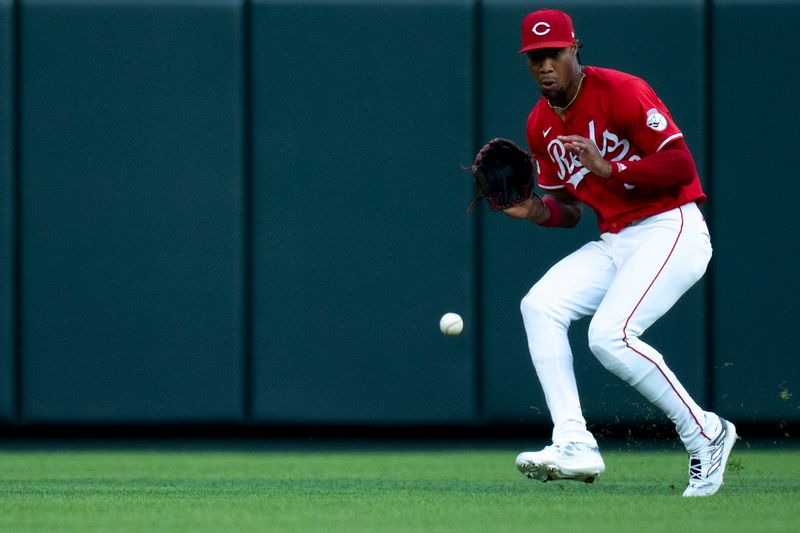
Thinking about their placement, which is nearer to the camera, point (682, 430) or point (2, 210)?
point (682, 430)

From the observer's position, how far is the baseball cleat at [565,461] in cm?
400

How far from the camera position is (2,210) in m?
5.90

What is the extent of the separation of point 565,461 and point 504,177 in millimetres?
913

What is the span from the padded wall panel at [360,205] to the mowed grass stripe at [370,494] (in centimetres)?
37

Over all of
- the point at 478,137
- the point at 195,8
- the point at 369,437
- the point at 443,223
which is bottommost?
the point at 369,437

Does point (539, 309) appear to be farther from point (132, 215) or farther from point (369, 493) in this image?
point (132, 215)

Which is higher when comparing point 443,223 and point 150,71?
point 150,71

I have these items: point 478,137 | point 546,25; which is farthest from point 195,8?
point 546,25

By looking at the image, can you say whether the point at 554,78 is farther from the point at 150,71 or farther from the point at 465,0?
the point at 150,71

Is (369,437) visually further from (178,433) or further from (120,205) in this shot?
(120,205)

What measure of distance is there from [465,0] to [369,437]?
1927 millimetres

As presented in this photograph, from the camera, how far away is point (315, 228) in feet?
19.7

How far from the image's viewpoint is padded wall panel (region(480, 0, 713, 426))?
19.5 feet

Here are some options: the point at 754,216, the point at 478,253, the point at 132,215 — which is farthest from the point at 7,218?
the point at 754,216
